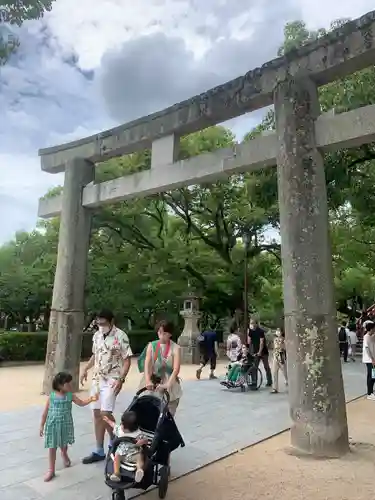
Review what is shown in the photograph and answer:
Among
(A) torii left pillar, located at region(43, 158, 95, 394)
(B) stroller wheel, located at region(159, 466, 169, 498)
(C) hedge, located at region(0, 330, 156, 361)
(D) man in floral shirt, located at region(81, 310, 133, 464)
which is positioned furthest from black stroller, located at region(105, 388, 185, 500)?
(C) hedge, located at region(0, 330, 156, 361)

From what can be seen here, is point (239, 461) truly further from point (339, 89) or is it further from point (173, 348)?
point (339, 89)

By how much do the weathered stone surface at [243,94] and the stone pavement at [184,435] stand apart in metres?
4.89

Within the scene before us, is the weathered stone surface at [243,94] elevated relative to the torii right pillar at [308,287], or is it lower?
elevated

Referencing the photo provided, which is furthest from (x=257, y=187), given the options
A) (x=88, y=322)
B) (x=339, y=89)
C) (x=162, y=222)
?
(x=88, y=322)

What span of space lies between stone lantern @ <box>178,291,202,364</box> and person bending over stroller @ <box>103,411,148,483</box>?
44.8 feet

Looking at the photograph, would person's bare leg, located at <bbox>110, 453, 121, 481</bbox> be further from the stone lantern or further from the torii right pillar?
the stone lantern

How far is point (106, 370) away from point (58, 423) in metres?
0.72

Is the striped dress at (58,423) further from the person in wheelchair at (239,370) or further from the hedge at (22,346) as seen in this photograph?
the hedge at (22,346)

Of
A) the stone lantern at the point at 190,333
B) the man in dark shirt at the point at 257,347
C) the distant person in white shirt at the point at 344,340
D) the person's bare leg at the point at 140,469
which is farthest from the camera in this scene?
the stone lantern at the point at 190,333

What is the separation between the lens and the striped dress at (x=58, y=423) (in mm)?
4250

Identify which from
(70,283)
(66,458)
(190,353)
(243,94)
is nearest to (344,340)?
(190,353)

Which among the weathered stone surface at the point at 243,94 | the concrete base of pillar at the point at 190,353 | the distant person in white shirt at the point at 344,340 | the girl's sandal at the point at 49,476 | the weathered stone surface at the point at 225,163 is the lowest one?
the girl's sandal at the point at 49,476

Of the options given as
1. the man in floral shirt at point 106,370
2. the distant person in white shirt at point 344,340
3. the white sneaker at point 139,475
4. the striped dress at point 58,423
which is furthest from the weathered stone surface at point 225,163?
the distant person in white shirt at point 344,340

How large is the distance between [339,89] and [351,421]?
272 inches
